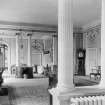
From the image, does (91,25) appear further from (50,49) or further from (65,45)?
(65,45)

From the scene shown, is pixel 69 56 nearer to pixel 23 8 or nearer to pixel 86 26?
pixel 23 8

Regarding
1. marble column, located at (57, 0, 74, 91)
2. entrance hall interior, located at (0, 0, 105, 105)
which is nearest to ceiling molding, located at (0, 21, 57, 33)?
entrance hall interior, located at (0, 0, 105, 105)

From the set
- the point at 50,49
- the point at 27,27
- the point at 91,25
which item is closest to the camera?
the point at 91,25

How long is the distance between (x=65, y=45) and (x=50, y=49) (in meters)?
10.9

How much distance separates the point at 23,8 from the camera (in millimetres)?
6199

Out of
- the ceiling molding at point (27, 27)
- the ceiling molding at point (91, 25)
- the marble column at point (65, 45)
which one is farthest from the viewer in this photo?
the ceiling molding at point (27, 27)

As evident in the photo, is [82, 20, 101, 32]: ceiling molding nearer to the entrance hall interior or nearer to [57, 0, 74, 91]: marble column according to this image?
the entrance hall interior

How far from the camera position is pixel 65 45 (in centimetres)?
241

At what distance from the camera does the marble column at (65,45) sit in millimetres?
2402

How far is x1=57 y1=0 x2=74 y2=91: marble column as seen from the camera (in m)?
2.40

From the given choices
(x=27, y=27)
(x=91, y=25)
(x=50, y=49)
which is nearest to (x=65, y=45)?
(x=91, y=25)

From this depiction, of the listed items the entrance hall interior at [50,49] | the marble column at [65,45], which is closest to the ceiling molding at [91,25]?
the entrance hall interior at [50,49]

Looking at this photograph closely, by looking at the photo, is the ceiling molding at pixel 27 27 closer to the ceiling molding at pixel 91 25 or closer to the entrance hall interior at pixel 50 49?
the entrance hall interior at pixel 50 49

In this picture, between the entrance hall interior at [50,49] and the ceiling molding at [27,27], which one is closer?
the entrance hall interior at [50,49]
